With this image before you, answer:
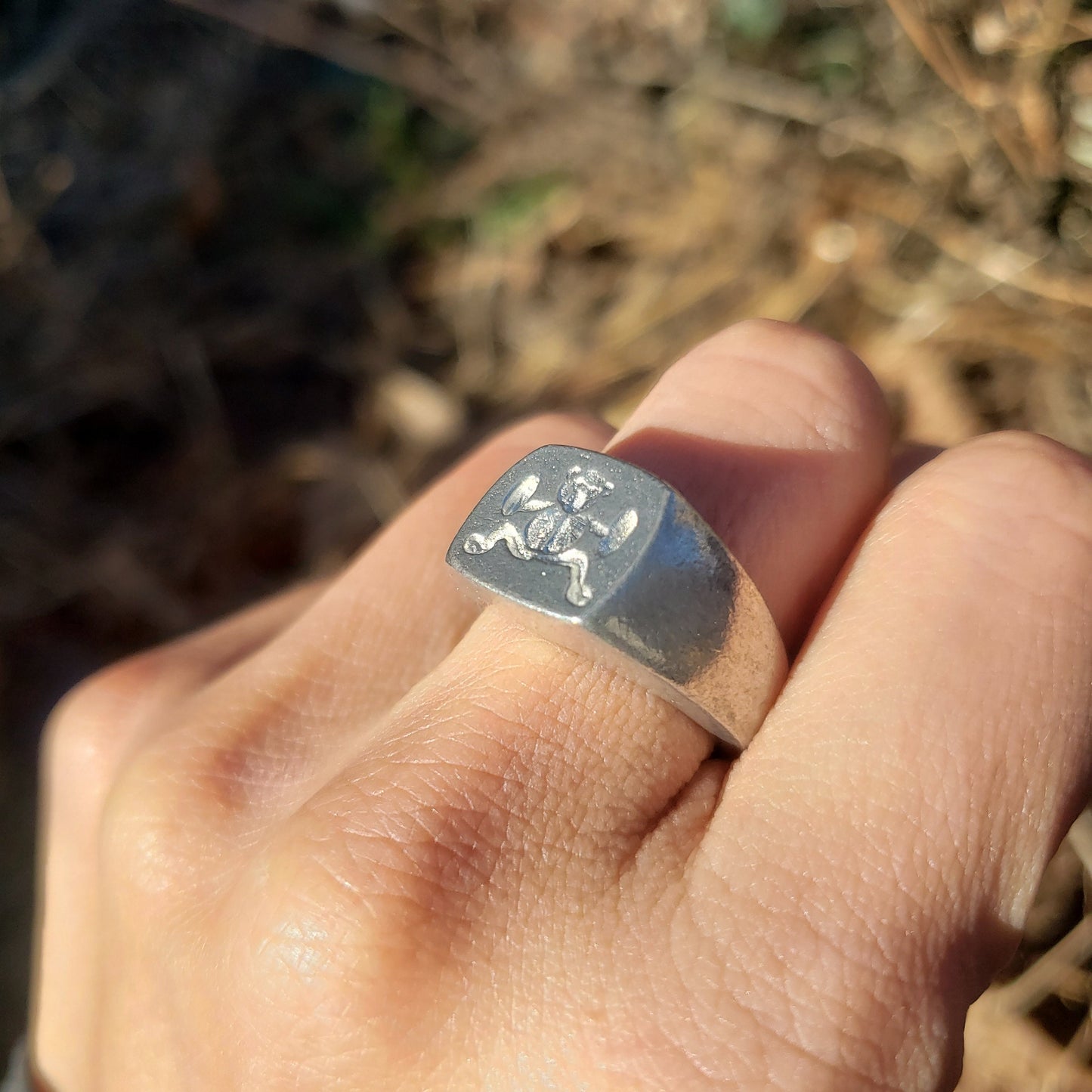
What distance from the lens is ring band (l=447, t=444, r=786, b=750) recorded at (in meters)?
0.96

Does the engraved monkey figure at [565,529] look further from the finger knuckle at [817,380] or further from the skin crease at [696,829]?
the finger knuckle at [817,380]

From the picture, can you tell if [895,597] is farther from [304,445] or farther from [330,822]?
[304,445]

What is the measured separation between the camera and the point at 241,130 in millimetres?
3521

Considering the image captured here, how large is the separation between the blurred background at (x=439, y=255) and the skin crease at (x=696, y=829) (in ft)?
2.32

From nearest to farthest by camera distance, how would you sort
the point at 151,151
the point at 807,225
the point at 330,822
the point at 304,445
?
the point at 330,822, the point at 807,225, the point at 304,445, the point at 151,151

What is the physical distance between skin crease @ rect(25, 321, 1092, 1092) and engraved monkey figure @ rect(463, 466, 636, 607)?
14 cm

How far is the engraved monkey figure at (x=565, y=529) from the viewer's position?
0.98 meters

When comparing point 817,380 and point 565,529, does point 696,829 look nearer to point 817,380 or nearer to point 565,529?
point 565,529

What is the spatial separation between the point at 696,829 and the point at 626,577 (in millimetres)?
291

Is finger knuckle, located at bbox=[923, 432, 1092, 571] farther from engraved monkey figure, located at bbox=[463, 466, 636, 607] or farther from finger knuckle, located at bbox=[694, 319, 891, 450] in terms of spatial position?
engraved monkey figure, located at bbox=[463, 466, 636, 607]

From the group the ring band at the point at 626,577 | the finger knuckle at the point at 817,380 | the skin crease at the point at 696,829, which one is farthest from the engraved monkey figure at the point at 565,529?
the finger knuckle at the point at 817,380

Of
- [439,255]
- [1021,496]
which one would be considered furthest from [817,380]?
[439,255]

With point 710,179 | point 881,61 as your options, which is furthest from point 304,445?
point 881,61

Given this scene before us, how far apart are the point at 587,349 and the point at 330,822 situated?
6.05ft
